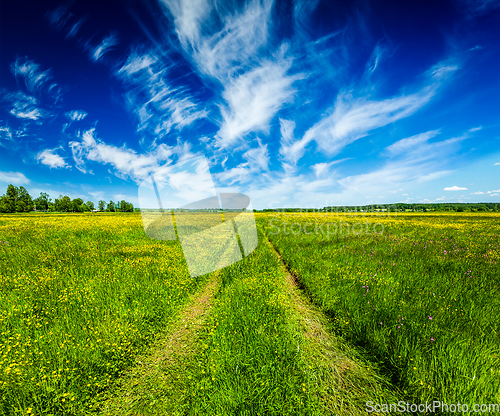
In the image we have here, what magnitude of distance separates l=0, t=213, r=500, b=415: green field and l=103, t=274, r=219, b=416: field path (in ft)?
0.07

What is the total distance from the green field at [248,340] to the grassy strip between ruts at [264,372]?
0.07ft

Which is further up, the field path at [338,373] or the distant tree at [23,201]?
the distant tree at [23,201]

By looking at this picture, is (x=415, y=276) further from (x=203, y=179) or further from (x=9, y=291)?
(x=9, y=291)

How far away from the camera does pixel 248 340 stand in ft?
12.0

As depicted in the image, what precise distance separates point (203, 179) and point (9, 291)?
20.9 feet

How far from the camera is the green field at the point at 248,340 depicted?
257 cm

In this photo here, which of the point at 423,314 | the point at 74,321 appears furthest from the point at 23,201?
the point at 423,314

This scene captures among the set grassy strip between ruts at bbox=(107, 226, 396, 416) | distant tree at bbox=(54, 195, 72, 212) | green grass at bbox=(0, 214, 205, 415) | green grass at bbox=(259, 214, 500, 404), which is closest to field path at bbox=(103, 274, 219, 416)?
grassy strip between ruts at bbox=(107, 226, 396, 416)

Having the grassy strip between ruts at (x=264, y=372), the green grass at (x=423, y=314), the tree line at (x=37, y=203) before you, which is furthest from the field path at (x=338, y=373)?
Answer: the tree line at (x=37, y=203)

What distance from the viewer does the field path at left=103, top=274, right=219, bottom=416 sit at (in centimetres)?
265

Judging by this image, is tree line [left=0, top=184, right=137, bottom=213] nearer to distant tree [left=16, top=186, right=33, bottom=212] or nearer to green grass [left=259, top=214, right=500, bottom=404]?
distant tree [left=16, top=186, right=33, bottom=212]

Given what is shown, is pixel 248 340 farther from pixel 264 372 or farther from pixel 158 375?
pixel 158 375

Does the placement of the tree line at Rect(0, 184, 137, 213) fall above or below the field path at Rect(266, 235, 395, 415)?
above

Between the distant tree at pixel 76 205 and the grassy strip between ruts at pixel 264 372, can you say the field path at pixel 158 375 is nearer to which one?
the grassy strip between ruts at pixel 264 372
